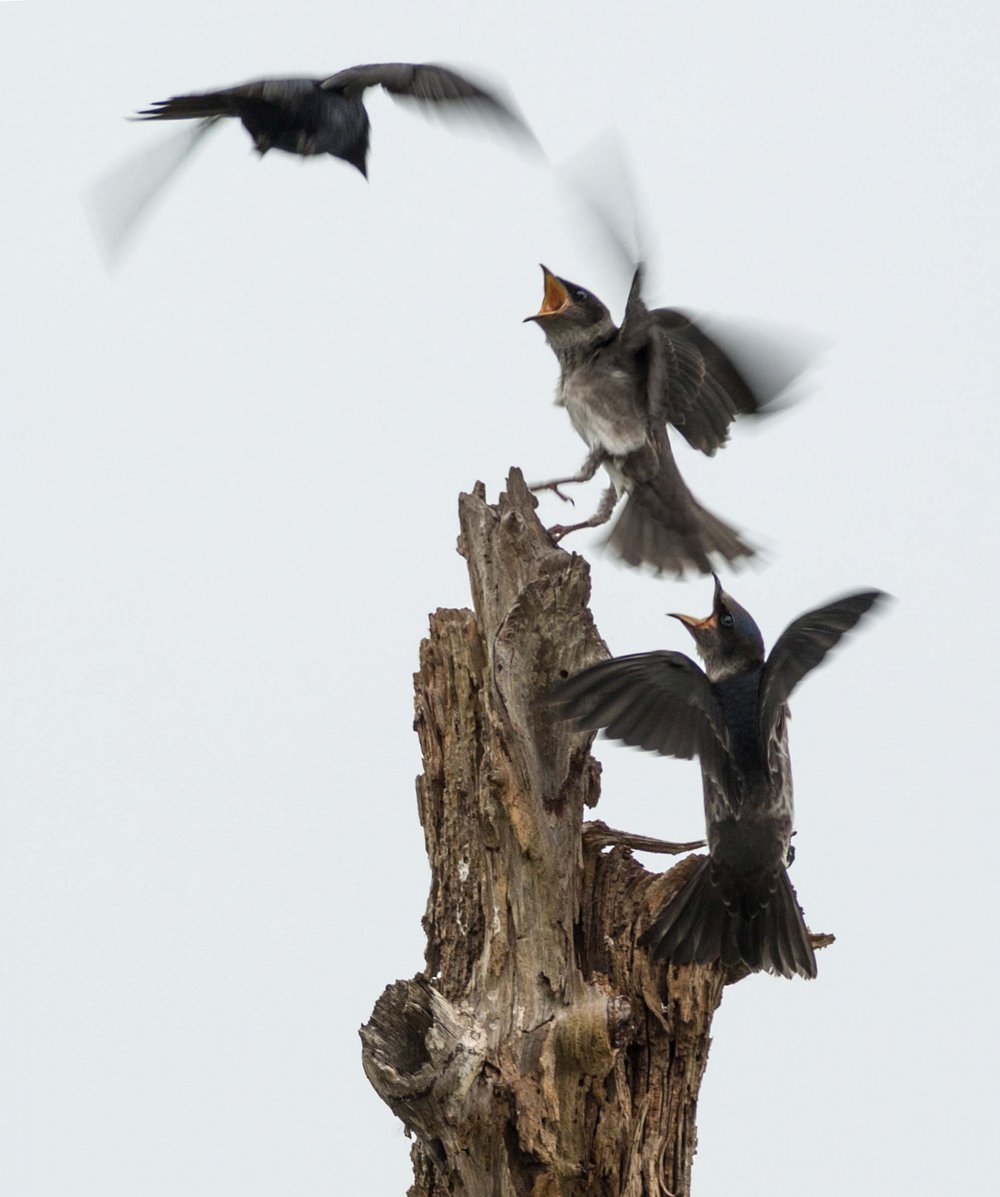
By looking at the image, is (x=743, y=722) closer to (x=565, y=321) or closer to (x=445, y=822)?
(x=445, y=822)

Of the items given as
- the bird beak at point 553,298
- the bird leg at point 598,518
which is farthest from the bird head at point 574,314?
the bird leg at point 598,518

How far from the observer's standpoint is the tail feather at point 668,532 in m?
6.31

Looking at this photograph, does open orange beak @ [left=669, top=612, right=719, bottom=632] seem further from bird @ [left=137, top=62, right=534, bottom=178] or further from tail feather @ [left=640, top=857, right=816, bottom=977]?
bird @ [left=137, top=62, right=534, bottom=178]

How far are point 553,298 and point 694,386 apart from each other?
0.65 meters

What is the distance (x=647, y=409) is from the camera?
617 centimetres

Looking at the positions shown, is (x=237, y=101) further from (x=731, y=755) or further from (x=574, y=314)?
(x=731, y=755)

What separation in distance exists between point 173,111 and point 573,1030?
11.1ft

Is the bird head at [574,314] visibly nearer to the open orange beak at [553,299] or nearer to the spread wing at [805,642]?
the open orange beak at [553,299]

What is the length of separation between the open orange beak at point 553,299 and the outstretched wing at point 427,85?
2.73 ft

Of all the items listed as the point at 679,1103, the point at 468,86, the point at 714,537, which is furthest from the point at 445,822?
the point at 468,86

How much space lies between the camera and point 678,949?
201 inches

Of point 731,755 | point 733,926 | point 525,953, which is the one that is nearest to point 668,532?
point 731,755

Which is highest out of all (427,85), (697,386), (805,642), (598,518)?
(427,85)

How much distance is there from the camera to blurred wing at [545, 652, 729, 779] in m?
5.03
